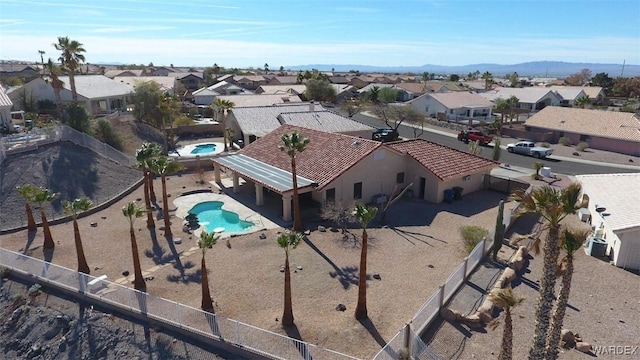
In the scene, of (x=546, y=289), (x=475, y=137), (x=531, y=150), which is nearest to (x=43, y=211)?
(x=546, y=289)

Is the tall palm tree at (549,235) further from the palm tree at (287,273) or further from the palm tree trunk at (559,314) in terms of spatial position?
the palm tree at (287,273)

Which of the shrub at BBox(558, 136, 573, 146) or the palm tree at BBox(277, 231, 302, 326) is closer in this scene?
the palm tree at BBox(277, 231, 302, 326)

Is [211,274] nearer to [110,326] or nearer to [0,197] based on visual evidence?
[110,326]

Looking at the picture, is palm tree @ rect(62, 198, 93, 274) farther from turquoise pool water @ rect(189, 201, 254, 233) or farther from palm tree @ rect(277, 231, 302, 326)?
palm tree @ rect(277, 231, 302, 326)

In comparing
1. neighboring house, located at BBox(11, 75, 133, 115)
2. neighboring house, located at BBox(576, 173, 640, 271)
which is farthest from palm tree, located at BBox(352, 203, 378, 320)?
neighboring house, located at BBox(11, 75, 133, 115)

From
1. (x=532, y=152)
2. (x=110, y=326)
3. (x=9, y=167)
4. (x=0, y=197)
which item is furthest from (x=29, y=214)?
(x=532, y=152)
